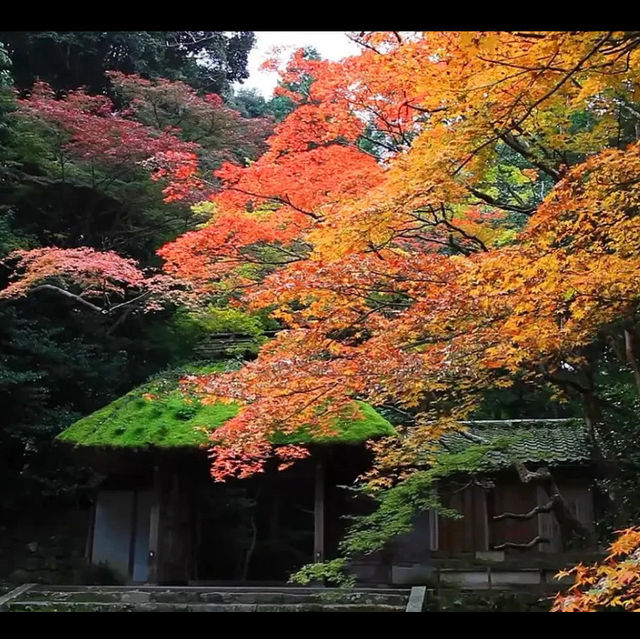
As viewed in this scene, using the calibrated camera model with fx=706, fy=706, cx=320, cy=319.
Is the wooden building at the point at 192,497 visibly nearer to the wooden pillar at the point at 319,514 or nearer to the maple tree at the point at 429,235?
the wooden pillar at the point at 319,514

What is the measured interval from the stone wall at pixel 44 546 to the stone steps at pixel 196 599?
9.88 feet

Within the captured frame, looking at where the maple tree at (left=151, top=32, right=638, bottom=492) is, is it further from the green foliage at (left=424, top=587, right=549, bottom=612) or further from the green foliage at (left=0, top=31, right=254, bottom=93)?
the green foliage at (left=0, top=31, right=254, bottom=93)

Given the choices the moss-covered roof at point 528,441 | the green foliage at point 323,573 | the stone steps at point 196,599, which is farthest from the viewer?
the moss-covered roof at point 528,441

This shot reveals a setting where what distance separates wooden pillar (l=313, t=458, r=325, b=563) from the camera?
26.5 feet

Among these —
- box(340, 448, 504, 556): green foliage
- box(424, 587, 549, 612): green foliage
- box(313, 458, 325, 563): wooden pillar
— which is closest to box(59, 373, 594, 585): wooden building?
box(313, 458, 325, 563): wooden pillar

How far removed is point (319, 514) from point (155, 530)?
6.58 ft

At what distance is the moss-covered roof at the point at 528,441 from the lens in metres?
8.26

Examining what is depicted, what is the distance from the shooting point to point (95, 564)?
29.8ft

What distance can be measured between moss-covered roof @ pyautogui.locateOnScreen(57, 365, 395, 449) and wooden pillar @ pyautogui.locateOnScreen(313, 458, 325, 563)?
0.59 meters

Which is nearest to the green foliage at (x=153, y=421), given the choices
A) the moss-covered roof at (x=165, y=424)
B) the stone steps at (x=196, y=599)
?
the moss-covered roof at (x=165, y=424)

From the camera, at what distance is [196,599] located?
6867mm

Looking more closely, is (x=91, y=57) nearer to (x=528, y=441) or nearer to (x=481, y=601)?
(x=528, y=441)
